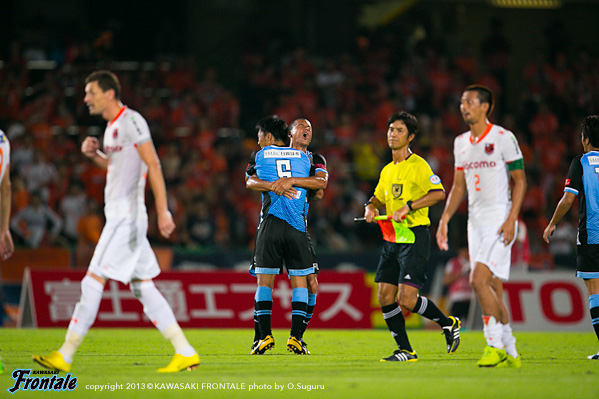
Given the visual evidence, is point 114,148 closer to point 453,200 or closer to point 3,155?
point 3,155

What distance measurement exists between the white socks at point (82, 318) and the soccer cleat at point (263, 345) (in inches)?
95.2

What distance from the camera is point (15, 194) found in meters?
16.9

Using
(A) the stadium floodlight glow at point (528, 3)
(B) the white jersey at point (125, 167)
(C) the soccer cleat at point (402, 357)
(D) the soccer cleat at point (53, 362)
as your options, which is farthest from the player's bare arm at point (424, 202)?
(A) the stadium floodlight glow at point (528, 3)

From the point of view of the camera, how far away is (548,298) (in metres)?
14.7

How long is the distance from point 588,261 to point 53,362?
560 cm

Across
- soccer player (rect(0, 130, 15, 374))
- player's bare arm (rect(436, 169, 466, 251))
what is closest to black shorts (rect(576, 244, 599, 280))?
player's bare arm (rect(436, 169, 466, 251))

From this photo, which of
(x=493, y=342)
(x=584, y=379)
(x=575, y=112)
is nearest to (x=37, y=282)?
(x=493, y=342)

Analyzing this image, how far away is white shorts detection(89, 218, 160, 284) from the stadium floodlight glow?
862 inches

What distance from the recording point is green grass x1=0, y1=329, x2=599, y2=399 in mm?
5594

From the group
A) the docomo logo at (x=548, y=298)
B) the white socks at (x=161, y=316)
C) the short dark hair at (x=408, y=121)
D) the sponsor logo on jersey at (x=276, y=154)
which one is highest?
the short dark hair at (x=408, y=121)

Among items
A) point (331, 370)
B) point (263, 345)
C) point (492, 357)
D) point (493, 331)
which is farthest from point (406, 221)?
point (331, 370)

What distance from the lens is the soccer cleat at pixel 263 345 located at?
27.9 feet

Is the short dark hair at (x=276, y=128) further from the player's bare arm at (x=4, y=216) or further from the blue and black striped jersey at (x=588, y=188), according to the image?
the blue and black striped jersey at (x=588, y=188)

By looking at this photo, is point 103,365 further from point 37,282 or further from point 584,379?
point 37,282
